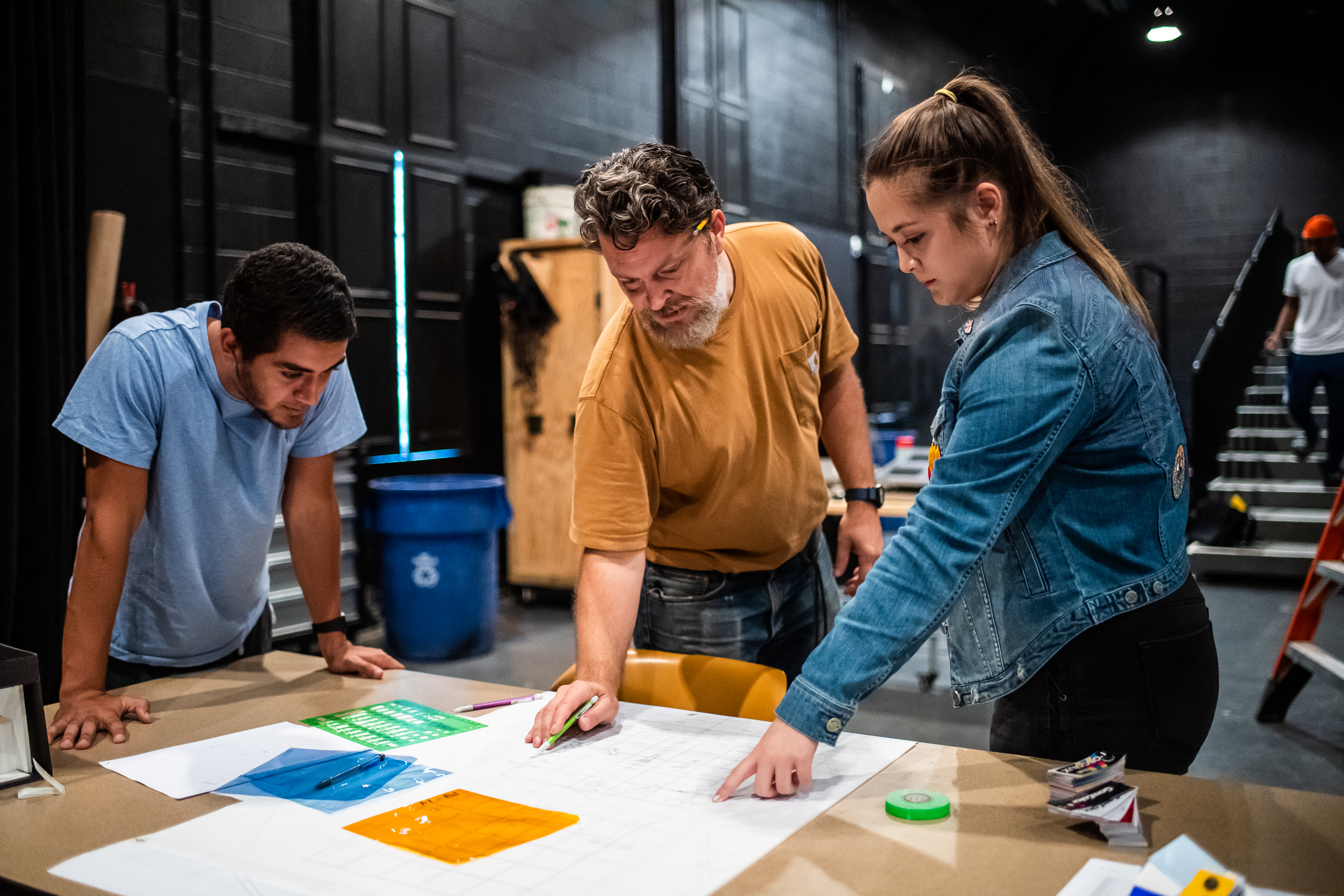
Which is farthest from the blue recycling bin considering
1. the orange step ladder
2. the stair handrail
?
the stair handrail

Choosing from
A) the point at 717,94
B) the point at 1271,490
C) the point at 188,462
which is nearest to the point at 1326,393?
the point at 1271,490

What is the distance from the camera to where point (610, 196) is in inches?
60.0

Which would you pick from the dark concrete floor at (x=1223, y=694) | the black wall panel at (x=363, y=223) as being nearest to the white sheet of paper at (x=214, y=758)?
the dark concrete floor at (x=1223, y=694)

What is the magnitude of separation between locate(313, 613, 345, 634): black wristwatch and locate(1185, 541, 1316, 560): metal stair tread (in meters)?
5.68

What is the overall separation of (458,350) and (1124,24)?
405 inches

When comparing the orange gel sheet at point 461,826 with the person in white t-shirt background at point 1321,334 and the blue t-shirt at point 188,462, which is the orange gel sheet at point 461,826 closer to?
the blue t-shirt at point 188,462

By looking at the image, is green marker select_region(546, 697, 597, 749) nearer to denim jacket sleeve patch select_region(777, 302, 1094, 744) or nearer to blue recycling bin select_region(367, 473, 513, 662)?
denim jacket sleeve patch select_region(777, 302, 1094, 744)

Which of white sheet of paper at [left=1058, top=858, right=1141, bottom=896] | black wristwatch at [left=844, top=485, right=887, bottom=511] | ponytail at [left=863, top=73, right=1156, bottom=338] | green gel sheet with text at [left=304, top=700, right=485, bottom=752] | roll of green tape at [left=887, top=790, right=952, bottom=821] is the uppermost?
ponytail at [left=863, top=73, right=1156, bottom=338]

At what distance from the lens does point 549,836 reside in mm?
1057

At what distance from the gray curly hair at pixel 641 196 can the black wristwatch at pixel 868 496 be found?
0.69 metres

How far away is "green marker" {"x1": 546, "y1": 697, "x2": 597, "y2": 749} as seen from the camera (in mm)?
1367

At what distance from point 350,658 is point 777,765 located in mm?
970

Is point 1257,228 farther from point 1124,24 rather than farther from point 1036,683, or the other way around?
point 1036,683

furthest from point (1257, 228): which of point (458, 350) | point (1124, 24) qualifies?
point (458, 350)
